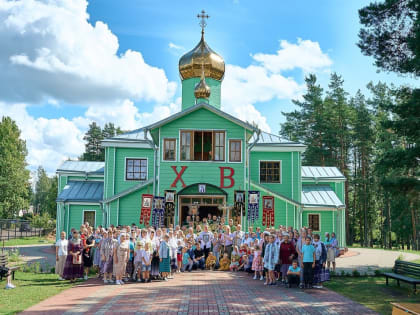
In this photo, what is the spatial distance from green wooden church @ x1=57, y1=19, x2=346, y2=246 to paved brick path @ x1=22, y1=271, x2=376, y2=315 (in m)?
8.05

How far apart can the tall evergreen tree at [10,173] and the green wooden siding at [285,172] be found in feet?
109

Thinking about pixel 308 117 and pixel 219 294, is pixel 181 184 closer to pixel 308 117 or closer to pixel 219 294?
pixel 219 294

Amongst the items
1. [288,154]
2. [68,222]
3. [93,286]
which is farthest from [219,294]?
[68,222]

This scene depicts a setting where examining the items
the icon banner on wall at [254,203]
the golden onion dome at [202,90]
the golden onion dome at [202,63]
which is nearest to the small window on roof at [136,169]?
the golden onion dome at [202,90]

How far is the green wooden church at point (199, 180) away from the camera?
69.2 ft

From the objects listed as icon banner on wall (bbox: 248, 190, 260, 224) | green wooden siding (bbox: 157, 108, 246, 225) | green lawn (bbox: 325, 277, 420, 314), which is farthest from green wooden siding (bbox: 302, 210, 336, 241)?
green lawn (bbox: 325, 277, 420, 314)

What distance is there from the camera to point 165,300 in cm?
1005

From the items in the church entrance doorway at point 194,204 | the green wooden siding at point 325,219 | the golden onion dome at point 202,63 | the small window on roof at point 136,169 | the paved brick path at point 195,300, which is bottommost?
the paved brick path at point 195,300

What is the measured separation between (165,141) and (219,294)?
39.2 feet

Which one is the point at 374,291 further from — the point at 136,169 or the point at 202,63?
the point at 202,63

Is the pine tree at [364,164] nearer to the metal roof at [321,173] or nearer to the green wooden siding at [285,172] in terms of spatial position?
the metal roof at [321,173]

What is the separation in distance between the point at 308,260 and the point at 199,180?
9905 millimetres

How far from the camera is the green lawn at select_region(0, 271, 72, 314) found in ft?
30.8

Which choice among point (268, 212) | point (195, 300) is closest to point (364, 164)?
point (268, 212)
